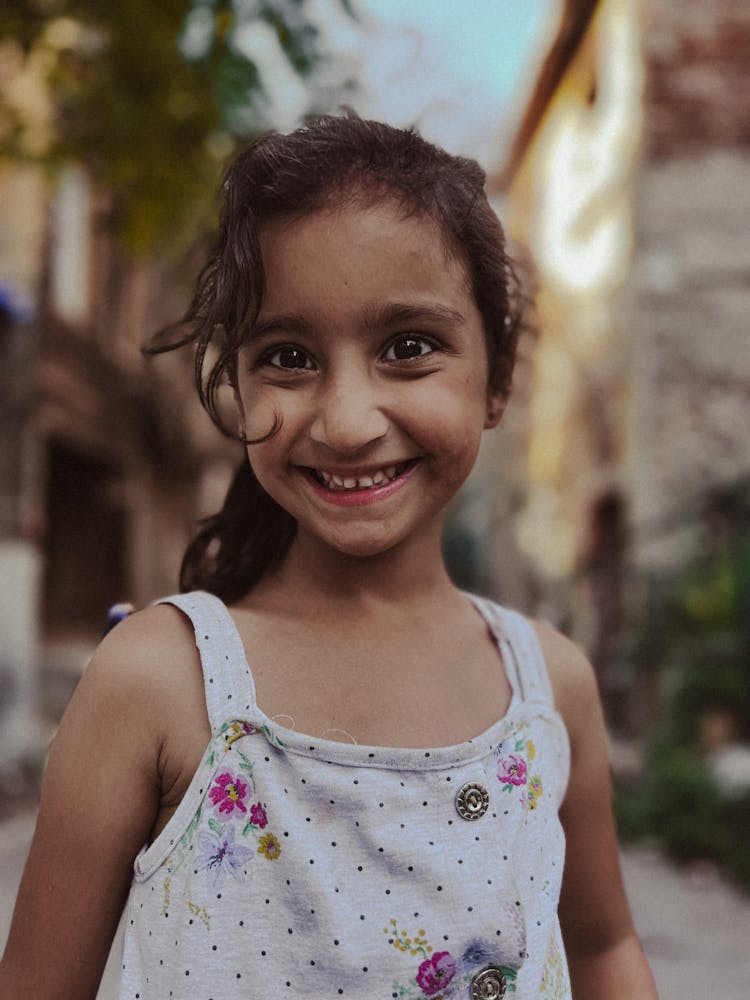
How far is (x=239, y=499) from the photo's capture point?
4.83 ft

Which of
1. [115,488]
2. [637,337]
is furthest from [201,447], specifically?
[637,337]

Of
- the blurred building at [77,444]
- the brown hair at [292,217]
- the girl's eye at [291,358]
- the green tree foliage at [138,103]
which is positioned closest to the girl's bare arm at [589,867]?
the brown hair at [292,217]

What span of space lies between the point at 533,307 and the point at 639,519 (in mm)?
5088

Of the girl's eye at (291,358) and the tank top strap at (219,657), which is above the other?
the girl's eye at (291,358)

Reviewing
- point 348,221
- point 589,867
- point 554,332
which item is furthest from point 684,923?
point 554,332

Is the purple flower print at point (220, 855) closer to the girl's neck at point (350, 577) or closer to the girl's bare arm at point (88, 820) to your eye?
the girl's bare arm at point (88, 820)

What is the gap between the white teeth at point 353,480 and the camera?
3.95ft

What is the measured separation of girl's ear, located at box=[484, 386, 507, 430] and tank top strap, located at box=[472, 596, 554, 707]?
24 centimetres

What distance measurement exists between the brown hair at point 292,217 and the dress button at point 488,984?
0.51 m

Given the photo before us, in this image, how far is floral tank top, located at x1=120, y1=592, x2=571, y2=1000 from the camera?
1.11 metres

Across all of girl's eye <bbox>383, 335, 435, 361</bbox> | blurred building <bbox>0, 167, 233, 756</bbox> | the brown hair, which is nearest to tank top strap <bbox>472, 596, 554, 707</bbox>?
the brown hair

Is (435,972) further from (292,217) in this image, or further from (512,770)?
(292,217)

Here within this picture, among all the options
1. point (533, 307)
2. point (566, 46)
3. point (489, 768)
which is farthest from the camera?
point (566, 46)

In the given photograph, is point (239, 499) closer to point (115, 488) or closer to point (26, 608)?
point (26, 608)
